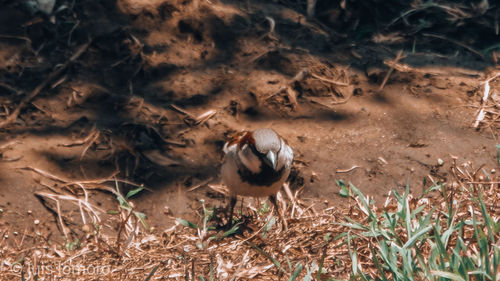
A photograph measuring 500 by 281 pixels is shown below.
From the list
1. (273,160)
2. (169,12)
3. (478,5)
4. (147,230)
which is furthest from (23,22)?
(478,5)

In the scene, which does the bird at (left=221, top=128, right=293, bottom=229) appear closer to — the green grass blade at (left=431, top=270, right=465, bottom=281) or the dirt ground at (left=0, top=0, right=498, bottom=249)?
the dirt ground at (left=0, top=0, right=498, bottom=249)

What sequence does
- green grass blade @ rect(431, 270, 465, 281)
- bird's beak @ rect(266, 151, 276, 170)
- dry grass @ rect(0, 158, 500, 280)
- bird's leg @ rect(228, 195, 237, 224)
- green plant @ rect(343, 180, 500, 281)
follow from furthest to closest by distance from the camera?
bird's leg @ rect(228, 195, 237, 224) → bird's beak @ rect(266, 151, 276, 170) → dry grass @ rect(0, 158, 500, 280) → green plant @ rect(343, 180, 500, 281) → green grass blade @ rect(431, 270, 465, 281)

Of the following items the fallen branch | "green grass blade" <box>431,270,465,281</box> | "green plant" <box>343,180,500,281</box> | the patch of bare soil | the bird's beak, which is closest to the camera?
"green grass blade" <box>431,270,465,281</box>

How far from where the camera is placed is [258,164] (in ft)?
12.8

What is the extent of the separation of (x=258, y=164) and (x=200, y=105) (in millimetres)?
1766

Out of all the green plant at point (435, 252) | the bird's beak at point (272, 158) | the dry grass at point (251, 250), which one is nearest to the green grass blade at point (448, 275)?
the green plant at point (435, 252)

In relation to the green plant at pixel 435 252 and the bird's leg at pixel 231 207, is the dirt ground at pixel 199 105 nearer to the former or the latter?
the bird's leg at pixel 231 207

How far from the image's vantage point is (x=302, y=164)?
5.02 m

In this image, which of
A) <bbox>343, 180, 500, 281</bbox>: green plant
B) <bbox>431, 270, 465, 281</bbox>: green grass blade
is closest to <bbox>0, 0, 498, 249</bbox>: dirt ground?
<bbox>343, 180, 500, 281</bbox>: green plant

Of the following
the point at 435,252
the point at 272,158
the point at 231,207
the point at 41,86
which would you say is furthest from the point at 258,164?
the point at 41,86

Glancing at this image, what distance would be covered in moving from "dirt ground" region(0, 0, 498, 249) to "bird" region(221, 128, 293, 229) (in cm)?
80

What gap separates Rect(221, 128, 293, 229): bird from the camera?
3.84 m

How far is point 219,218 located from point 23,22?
3374mm

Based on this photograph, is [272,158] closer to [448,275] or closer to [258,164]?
[258,164]
